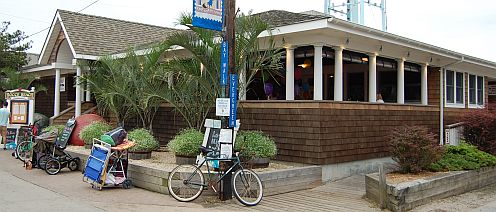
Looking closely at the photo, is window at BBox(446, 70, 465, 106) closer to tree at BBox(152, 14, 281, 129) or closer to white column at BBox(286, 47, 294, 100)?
white column at BBox(286, 47, 294, 100)

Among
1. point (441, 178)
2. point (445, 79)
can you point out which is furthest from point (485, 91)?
point (441, 178)

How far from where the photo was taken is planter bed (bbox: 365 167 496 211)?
7883mm

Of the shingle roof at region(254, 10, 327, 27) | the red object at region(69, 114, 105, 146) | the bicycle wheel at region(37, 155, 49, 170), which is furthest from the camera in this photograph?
the red object at region(69, 114, 105, 146)

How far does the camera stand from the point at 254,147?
9.45 m

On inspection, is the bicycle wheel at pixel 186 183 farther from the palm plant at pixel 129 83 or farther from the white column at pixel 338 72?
the white column at pixel 338 72

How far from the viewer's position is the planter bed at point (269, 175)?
344 inches

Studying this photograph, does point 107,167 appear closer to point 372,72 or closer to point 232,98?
point 232,98

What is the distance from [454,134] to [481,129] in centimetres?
76

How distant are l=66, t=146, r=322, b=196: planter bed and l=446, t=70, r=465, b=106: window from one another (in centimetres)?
825

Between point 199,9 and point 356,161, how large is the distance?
18.1 ft

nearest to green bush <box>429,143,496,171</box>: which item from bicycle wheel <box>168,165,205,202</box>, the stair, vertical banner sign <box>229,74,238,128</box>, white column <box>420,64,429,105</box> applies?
white column <box>420,64,429,105</box>

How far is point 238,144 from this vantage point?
9570 millimetres

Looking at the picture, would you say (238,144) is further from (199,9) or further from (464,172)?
(464,172)

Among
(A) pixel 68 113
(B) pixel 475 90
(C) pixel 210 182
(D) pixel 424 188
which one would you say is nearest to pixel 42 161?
(C) pixel 210 182
